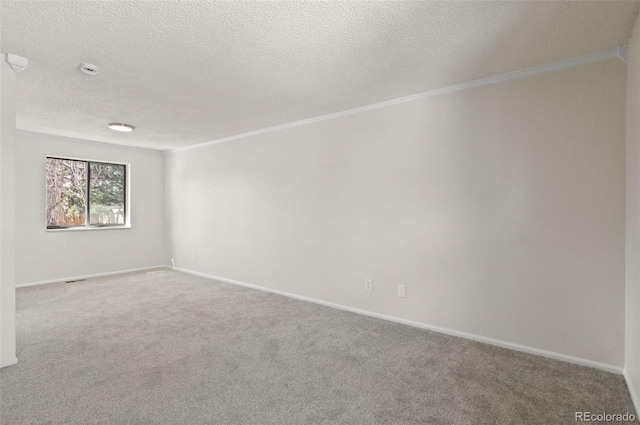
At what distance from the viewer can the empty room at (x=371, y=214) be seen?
193 cm

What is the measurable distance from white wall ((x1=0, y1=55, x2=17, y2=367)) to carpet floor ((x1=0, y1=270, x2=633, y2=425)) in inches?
9.1

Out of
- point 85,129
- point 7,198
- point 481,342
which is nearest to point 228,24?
point 7,198

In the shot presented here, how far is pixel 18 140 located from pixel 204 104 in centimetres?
346

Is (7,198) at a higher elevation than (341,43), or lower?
lower

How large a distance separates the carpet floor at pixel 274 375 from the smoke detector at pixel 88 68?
2.37m

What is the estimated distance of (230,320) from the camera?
3406mm

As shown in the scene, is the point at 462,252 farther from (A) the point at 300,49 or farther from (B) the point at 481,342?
(A) the point at 300,49

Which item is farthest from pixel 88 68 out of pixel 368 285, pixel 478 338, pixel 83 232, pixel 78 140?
pixel 478 338

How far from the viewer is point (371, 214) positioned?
11.7 feet

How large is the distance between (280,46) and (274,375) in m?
2.39

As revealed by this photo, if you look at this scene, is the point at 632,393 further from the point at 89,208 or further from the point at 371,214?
the point at 89,208

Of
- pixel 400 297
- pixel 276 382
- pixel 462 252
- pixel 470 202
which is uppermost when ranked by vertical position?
pixel 470 202

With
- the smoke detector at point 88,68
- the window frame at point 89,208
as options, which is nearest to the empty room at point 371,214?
the smoke detector at point 88,68

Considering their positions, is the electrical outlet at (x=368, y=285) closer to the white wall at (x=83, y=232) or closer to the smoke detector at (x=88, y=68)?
the smoke detector at (x=88, y=68)
